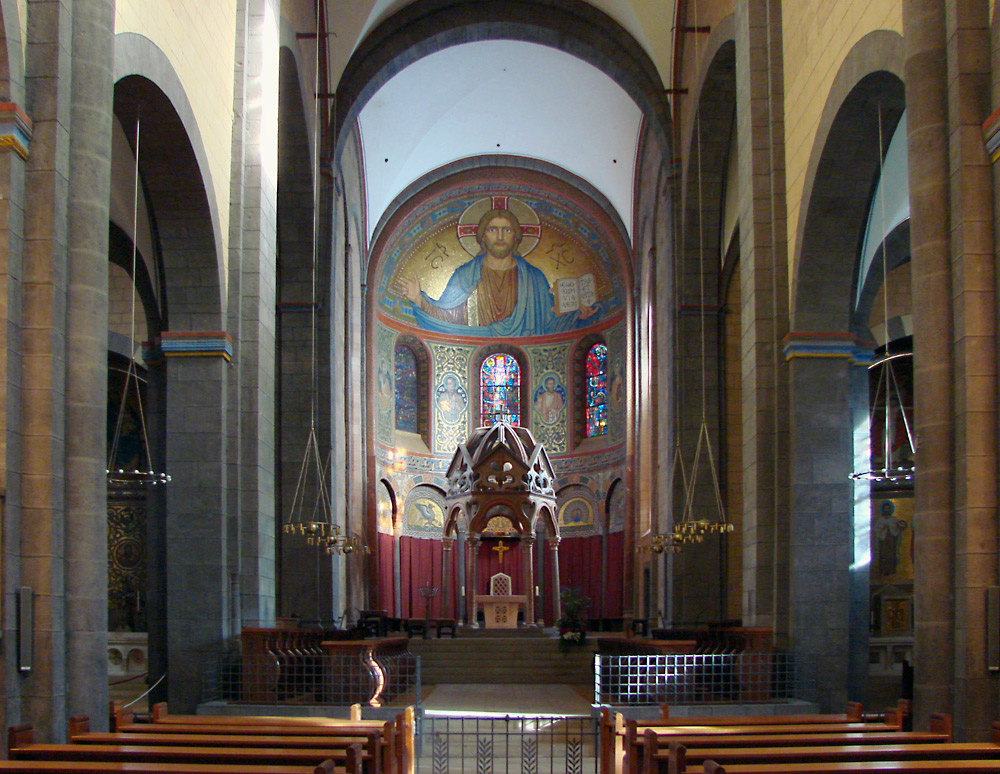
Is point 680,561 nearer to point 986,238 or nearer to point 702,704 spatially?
point 702,704

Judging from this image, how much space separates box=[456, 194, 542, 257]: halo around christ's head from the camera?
29531 millimetres

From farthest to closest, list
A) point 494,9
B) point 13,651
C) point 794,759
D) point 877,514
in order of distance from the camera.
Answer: point 494,9 → point 877,514 → point 13,651 → point 794,759

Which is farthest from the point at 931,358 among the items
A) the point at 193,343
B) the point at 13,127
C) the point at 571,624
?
the point at 571,624

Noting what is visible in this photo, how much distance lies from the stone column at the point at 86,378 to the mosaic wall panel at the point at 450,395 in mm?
21825

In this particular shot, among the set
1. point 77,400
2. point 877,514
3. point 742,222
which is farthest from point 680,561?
point 77,400

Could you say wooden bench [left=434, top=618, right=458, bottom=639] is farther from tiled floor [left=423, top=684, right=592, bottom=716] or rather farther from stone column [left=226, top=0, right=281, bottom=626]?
stone column [left=226, top=0, right=281, bottom=626]

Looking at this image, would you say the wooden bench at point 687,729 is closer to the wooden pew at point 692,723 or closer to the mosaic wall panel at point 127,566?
the wooden pew at point 692,723

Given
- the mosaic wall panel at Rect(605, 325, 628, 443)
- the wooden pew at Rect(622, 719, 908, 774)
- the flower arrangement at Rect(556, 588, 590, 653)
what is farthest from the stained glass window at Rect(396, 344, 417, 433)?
the wooden pew at Rect(622, 719, 908, 774)

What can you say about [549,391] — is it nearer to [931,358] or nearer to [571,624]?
[571,624]

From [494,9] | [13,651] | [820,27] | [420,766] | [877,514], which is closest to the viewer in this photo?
[13,651]

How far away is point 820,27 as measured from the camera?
12.0 meters

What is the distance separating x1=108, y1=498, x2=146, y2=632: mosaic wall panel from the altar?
26.5 feet

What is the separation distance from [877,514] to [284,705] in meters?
10.6

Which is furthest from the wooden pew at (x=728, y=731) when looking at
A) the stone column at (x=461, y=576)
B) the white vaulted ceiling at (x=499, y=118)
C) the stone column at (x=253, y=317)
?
the white vaulted ceiling at (x=499, y=118)
